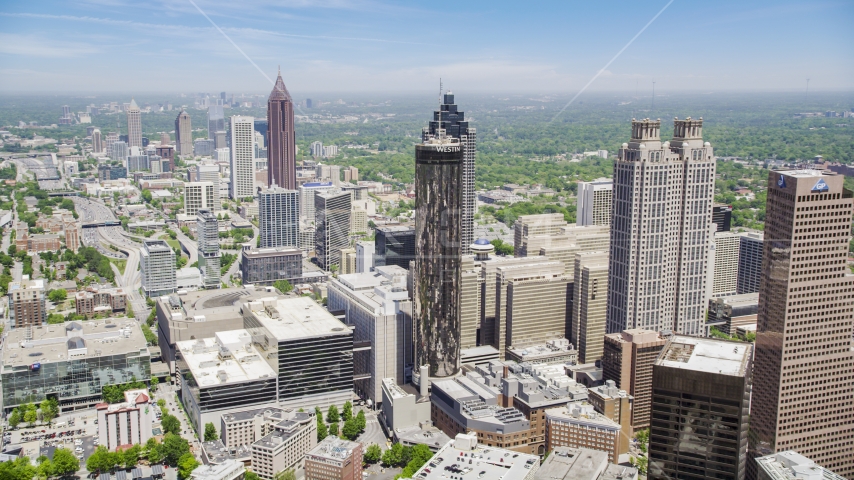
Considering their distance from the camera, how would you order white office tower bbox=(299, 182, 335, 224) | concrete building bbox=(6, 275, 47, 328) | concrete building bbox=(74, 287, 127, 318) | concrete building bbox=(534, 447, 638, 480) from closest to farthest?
concrete building bbox=(534, 447, 638, 480) < concrete building bbox=(6, 275, 47, 328) < concrete building bbox=(74, 287, 127, 318) < white office tower bbox=(299, 182, 335, 224)

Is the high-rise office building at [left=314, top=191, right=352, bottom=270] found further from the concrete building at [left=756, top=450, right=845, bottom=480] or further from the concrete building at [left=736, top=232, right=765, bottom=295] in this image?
the concrete building at [left=756, top=450, right=845, bottom=480]

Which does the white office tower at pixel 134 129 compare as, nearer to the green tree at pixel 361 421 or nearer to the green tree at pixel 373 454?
the green tree at pixel 361 421

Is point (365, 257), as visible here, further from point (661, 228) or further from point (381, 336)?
point (661, 228)

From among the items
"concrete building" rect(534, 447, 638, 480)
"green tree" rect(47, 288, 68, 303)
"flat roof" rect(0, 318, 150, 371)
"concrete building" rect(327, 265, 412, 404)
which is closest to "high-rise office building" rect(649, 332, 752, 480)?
"concrete building" rect(534, 447, 638, 480)

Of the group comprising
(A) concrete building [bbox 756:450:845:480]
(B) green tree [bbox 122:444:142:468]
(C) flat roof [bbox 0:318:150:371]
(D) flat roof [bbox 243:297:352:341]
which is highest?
(A) concrete building [bbox 756:450:845:480]

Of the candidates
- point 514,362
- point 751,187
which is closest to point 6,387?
point 514,362

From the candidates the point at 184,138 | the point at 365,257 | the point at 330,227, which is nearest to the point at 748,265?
the point at 365,257

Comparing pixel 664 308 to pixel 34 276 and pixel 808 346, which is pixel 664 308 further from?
pixel 34 276
